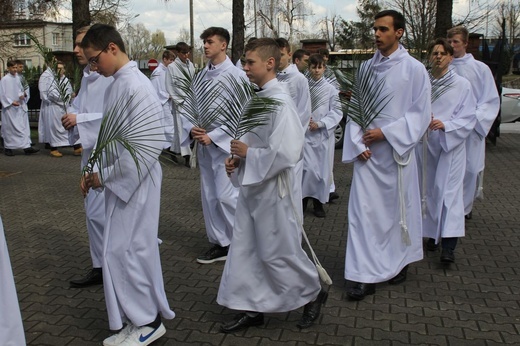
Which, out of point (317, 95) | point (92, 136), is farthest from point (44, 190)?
point (92, 136)

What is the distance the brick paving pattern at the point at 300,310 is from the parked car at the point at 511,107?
8.52 metres

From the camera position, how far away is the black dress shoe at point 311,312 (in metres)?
4.51

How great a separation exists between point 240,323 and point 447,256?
2.44 metres

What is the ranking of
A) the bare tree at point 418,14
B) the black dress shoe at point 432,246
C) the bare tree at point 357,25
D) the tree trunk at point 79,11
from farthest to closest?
the bare tree at point 357,25
the bare tree at point 418,14
the tree trunk at point 79,11
the black dress shoe at point 432,246

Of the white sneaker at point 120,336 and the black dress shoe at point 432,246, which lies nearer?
the white sneaker at point 120,336

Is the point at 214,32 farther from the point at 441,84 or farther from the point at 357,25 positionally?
the point at 357,25

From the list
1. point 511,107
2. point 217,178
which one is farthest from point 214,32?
point 511,107

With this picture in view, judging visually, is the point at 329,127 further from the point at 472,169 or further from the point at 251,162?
the point at 251,162

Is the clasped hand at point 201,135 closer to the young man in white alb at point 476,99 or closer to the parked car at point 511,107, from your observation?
the young man in white alb at point 476,99

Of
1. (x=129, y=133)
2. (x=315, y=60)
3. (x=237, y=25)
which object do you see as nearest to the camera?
(x=129, y=133)

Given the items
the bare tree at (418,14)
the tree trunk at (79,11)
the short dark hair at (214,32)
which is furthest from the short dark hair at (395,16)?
the bare tree at (418,14)

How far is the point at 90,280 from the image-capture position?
5496 mm

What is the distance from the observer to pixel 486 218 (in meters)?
8.03

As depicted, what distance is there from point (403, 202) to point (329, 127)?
3.60 metres
